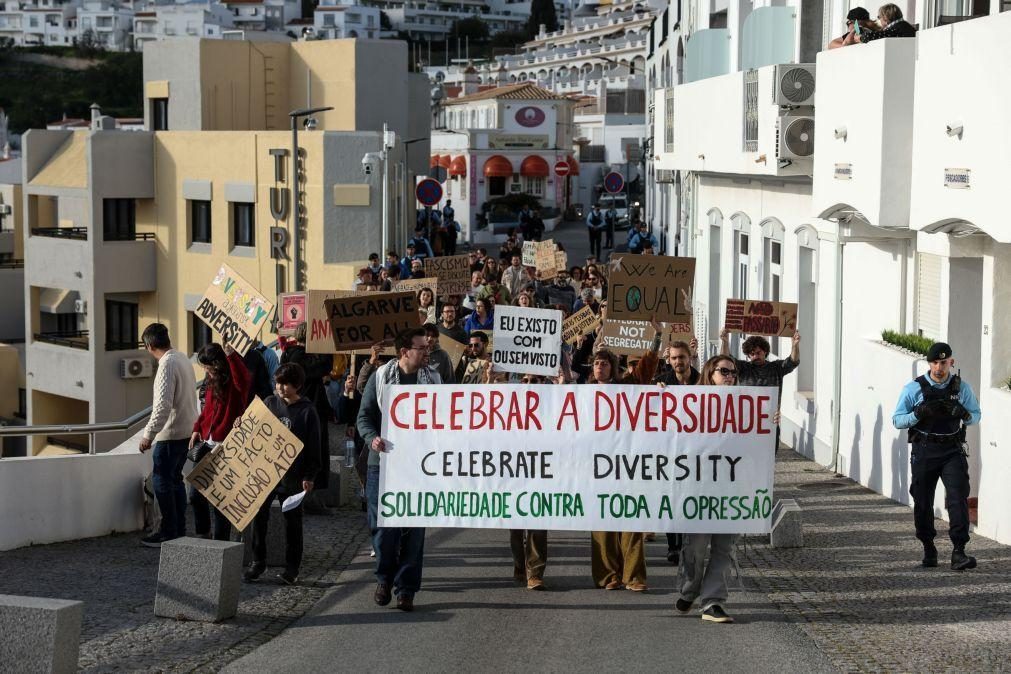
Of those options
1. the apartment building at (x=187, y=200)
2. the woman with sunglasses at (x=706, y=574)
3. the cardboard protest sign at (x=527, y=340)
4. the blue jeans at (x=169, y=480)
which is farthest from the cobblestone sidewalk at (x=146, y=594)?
the apartment building at (x=187, y=200)

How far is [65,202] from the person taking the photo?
47188 millimetres

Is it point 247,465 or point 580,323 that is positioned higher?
point 580,323

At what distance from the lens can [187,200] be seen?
44.5 m

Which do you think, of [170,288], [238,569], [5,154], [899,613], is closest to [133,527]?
[238,569]

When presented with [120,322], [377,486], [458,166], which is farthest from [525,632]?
[458,166]

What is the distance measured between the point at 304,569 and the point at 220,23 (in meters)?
193

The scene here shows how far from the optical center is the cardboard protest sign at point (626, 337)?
17602 mm

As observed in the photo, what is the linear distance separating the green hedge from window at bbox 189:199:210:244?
30.5 meters

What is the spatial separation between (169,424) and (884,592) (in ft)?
18.8

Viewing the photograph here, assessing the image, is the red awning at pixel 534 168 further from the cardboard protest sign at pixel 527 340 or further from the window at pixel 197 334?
the cardboard protest sign at pixel 527 340

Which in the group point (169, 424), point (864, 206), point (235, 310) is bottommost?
A: point (169, 424)

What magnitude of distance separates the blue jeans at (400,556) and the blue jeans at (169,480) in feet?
7.87

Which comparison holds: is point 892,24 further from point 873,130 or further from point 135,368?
point 135,368

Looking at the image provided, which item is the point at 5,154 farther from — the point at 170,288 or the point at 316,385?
the point at 316,385
